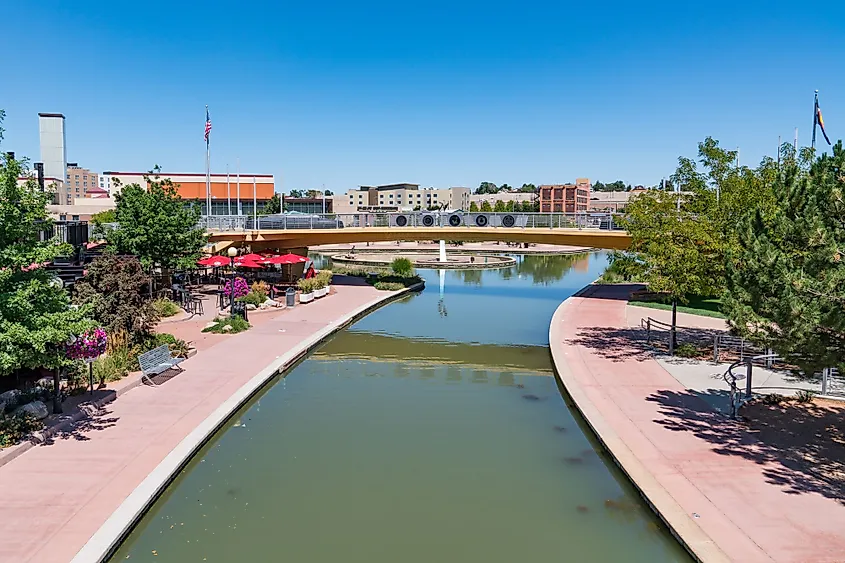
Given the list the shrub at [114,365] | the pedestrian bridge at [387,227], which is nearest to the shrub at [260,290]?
the pedestrian bridge at [387,227]

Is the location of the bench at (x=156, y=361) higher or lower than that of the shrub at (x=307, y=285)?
lower

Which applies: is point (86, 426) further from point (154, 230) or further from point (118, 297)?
point (154, 230)

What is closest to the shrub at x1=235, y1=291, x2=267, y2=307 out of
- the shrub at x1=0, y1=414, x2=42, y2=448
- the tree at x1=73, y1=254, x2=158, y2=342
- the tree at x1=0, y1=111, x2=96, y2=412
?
the tree at x1=73, y1=254, x2=158, y2=342

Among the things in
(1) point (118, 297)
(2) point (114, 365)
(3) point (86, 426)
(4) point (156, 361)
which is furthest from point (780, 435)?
(1) point (118, 297)

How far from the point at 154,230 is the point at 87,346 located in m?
15.3

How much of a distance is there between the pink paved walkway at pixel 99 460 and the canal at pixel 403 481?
726 mm

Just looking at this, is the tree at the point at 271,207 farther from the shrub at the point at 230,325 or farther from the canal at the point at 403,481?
the canal at the point at 403,481

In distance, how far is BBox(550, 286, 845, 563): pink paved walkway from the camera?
852 centimetres

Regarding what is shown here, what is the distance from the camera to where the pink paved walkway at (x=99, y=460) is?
28.5 feet

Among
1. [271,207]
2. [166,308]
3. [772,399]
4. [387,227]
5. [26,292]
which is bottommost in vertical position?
[772,399]

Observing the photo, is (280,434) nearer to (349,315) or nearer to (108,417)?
(108,417)

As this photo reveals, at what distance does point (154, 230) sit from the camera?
27.9 m

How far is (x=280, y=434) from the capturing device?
550 inches

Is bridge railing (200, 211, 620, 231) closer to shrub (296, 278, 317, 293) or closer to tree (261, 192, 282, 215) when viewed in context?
shrub (296, 278, 317, 293)
